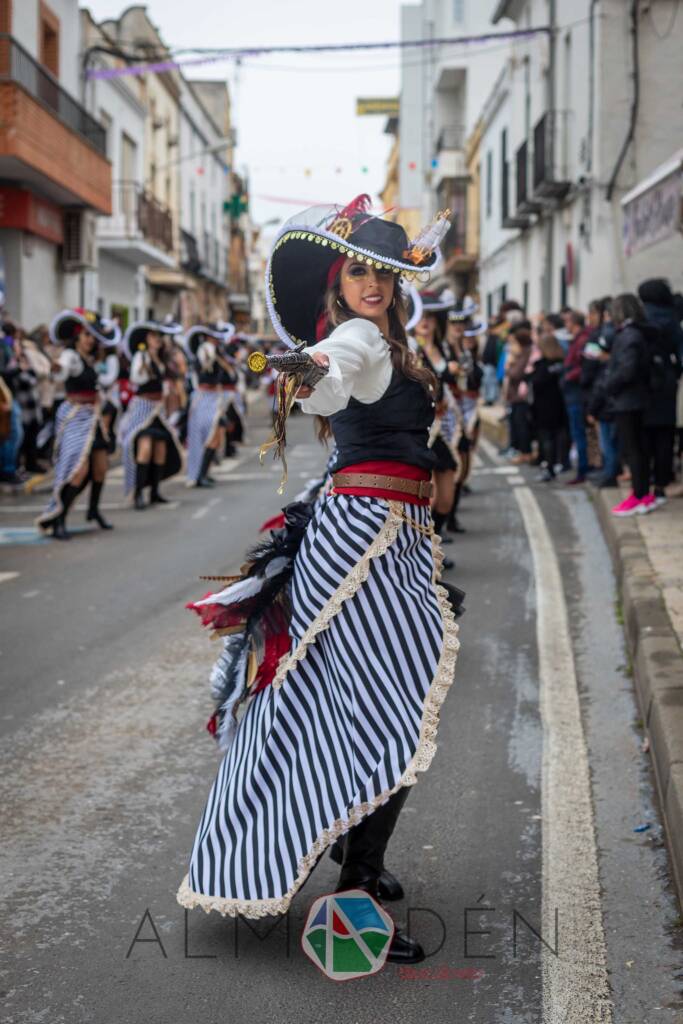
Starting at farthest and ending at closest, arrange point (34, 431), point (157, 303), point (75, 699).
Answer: point (157, 303)
point (34, 431)
point (75, 699)

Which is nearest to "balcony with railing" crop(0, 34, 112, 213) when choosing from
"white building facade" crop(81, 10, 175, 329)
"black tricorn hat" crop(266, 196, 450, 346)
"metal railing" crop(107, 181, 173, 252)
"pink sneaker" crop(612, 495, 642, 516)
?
"white building facade" crop(81, 10, 175, 329)

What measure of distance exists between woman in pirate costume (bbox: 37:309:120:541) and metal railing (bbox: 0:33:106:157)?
10407 mm

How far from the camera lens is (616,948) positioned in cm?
370

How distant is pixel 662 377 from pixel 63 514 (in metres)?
5.18

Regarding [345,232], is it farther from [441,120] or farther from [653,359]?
[441,120]

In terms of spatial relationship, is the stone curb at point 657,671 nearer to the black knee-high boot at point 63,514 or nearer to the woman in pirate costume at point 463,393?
the woman in pirate costume at point 463,393

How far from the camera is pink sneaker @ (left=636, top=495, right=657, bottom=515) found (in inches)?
435

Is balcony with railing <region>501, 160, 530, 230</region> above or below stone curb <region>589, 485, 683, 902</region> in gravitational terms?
above

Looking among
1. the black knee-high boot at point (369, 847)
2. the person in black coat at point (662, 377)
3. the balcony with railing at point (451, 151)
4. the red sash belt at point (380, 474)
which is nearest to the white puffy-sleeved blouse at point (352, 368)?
the red sash belt at point (380, 474)

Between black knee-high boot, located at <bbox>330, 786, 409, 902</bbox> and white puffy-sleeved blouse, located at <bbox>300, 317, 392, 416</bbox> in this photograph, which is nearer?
white puffy-sleeved blouse, located at <bbox>300, 317, 392, 416</bbox>

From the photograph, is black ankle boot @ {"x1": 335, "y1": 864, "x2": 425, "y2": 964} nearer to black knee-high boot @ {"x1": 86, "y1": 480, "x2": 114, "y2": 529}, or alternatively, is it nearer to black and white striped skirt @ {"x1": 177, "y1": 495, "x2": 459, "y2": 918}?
black and white striped skirt @ {"x1": 177, "y1": 495, "x2": 459, "y2": 918}

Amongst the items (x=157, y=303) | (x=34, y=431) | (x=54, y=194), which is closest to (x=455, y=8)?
(x=157, y=303)

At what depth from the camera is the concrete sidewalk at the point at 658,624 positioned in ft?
14.7

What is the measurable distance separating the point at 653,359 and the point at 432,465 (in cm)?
792
